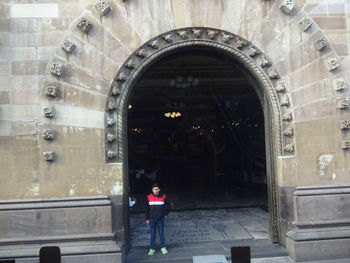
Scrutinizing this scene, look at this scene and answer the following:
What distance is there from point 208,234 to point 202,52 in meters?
4.66

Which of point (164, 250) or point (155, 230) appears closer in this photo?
point (164, 250)

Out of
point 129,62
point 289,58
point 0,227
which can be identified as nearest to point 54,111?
point 129,62

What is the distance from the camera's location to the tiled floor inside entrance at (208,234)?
7.96 meters

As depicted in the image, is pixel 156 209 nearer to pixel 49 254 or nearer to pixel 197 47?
pixel 197 47

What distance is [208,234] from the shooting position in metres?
9.58

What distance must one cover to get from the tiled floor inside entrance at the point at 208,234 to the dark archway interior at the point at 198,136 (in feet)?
5.56

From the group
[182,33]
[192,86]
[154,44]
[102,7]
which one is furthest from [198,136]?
[102,7]

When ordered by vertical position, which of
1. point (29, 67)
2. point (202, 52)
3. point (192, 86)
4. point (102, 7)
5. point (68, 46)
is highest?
point (192, 86)

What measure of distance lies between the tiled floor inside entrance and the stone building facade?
0.71m

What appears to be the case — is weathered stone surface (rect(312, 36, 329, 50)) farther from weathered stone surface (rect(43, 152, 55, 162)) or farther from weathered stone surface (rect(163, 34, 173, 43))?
weathered stone surface (rect(43, 152, 55, 162))

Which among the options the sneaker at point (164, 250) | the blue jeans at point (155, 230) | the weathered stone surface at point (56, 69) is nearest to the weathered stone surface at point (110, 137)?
the weathered stone surface at point (56, 69)

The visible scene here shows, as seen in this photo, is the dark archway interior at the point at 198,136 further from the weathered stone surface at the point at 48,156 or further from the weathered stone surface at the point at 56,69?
the weathered stone surface at the point at 48,156

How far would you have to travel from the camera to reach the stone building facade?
718 centimetres

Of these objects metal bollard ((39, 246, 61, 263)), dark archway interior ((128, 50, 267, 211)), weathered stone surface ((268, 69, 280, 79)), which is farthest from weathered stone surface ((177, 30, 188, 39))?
metal bollard ((39, 246, 61, 263))
